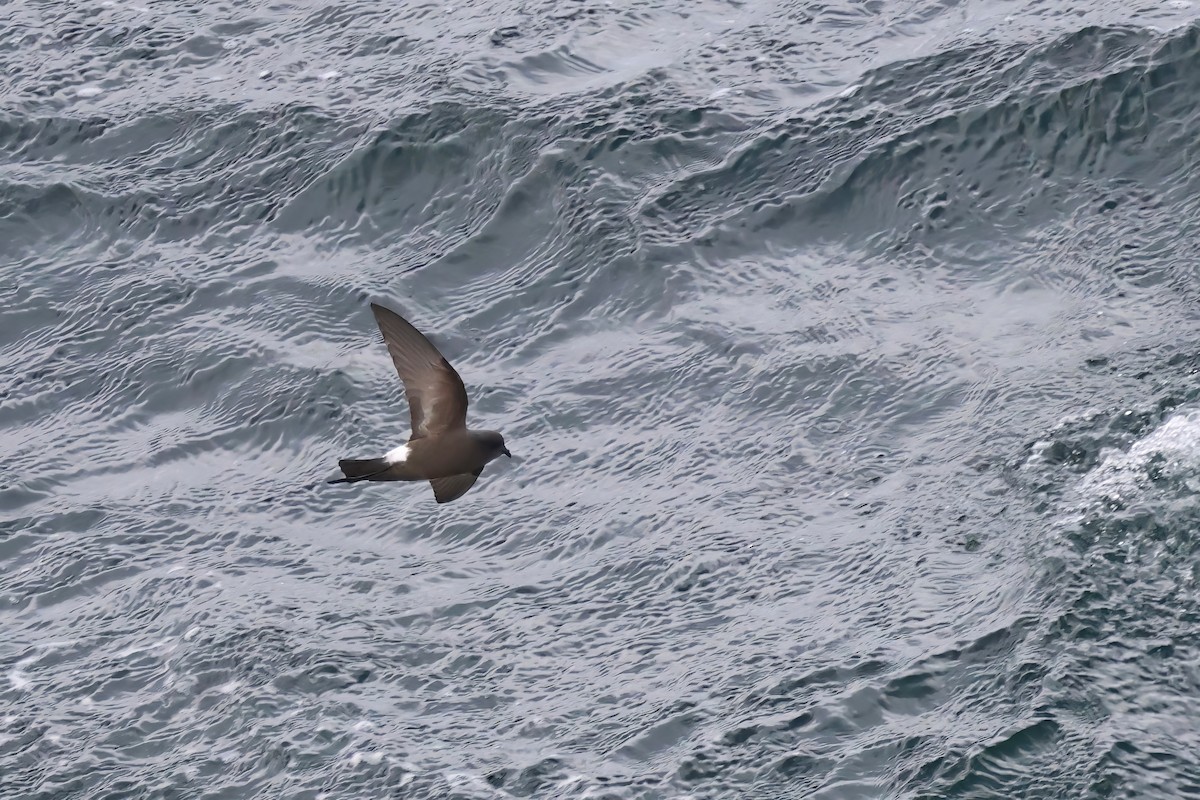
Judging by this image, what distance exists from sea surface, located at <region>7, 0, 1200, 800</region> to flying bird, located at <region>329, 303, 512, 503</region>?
1.89 meters

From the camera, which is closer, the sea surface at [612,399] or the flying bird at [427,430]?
the flying bird at [427,430]

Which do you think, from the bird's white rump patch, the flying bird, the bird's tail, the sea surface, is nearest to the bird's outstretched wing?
the flying bird

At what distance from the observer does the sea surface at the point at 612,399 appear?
12938 millimetres

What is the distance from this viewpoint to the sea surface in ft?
42.4

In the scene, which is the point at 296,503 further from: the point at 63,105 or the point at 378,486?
the point at 63,105

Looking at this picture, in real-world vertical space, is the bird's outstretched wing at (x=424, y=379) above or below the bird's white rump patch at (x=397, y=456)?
above

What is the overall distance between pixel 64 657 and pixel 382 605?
2197mm

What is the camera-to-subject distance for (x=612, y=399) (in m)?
15.4

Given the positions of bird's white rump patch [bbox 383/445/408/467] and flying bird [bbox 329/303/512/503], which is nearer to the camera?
flying bird [bbox 329/303/512/503]

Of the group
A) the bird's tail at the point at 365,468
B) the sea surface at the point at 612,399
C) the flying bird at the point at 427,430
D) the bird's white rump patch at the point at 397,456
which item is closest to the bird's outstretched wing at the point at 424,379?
the flying bird at the point at 427,430

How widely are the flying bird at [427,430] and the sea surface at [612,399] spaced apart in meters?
1.89

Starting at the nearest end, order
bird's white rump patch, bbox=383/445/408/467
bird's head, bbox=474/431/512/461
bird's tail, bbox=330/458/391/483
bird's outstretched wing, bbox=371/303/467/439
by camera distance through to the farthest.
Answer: bird's outstretched wing, bbox=371/303/467/439
bird's tail, bbox=330/458/391/483
bird's white rump patch, bbox=383/445/408/467
bird's head, bbox=474/431/512/461

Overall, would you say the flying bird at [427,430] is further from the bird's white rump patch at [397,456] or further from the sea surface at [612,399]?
the sea surface at [612,399]

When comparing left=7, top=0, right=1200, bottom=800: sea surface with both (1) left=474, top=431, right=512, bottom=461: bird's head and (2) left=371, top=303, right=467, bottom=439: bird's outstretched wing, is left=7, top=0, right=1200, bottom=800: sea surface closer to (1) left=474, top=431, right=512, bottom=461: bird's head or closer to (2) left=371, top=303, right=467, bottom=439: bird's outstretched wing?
(1) left=474, top=431, right=512, bottom=461: bird's head
